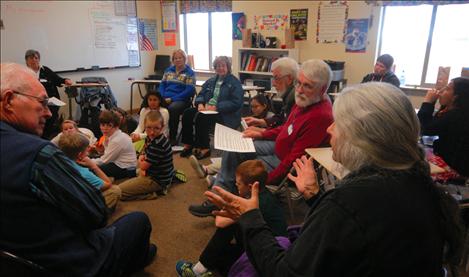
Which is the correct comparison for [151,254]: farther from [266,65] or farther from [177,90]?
[266,65]

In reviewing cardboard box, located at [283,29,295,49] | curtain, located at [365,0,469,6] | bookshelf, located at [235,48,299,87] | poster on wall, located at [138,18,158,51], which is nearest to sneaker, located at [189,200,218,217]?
bookshelf, located at [235,48,299,87]

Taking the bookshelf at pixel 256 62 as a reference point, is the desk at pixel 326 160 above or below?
below

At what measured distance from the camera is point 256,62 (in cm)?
551

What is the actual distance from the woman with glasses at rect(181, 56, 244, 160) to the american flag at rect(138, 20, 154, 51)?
2.75 meters

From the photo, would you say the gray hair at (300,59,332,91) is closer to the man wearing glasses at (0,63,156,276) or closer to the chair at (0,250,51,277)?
the man wearing glasses at (0,63,156,276)

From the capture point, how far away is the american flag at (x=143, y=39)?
612 cm

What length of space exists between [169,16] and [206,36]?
85 centimetres

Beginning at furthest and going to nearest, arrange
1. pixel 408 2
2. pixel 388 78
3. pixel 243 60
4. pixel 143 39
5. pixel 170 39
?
1. pixel 170 39
2. pixel 143 39
3. pixel 243 60
4. pixel 408 2
5. pixel 388 78

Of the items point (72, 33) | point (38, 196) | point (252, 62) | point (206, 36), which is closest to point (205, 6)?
point (206, 36)

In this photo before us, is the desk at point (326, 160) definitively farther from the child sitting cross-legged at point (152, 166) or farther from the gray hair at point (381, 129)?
the child sitting cross-legged at point (152, 166)

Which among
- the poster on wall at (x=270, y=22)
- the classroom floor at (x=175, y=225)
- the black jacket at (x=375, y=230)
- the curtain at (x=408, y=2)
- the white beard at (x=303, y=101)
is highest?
the curtain at (x=408, y=2)

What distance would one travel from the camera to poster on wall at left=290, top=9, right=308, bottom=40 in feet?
16.7

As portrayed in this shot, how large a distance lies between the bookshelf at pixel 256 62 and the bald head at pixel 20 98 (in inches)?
176

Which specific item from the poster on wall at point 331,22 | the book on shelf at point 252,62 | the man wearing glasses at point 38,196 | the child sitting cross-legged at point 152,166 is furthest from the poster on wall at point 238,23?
the man wearing glasses at point 38,196
